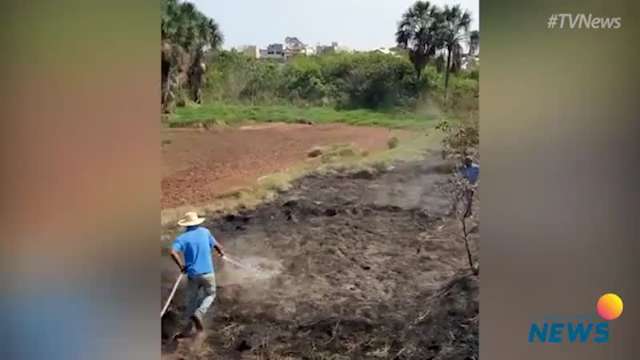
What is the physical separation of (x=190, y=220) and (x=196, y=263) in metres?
0.14

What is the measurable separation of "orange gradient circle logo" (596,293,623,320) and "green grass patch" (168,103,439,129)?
32.2 inches

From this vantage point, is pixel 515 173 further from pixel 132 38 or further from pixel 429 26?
pixel 132 38

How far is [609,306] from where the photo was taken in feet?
8.39

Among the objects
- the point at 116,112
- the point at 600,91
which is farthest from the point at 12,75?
the point at 600,91

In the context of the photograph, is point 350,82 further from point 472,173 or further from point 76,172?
point 76,172

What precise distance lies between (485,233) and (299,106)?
75 cm

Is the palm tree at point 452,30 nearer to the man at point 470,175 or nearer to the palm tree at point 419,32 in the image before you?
the palm tree at point 419,32

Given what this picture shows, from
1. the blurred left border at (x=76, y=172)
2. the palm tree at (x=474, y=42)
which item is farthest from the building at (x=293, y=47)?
the palm tree at (x=474, y=42)

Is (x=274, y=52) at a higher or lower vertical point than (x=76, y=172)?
higher

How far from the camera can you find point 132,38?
2428 millimetres

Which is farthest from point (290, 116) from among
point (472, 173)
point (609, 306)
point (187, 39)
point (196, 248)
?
point (609, 306)

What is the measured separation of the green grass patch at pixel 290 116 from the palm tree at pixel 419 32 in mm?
165

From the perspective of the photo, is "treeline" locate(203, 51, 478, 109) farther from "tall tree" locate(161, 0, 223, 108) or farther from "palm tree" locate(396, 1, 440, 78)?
"tall tree" locate(161, 0, 223, 108)

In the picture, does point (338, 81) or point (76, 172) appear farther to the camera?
point (338, 81)
